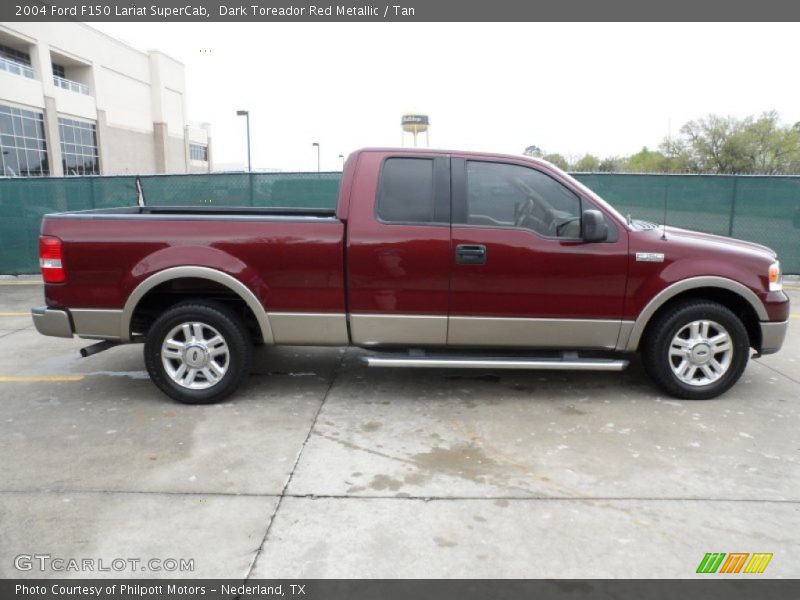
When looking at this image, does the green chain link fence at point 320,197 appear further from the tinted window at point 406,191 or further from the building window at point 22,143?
the building window at point 22,143

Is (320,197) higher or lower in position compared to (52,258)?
higher

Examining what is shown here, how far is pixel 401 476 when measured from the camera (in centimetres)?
367

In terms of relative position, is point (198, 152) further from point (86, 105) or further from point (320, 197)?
point (320, 197)

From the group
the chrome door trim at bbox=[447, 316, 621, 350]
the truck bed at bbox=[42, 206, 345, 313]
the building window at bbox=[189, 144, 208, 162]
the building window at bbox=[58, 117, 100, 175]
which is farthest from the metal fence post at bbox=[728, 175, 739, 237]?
the building window at bbox=[189, 144, 208, 162]

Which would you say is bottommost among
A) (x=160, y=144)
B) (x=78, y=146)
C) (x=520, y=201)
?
(x=520, y=201)

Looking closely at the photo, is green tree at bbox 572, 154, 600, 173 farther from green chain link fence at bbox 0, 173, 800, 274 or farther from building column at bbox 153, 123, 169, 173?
green chain link fence at bbox 0, 173, 800, 274

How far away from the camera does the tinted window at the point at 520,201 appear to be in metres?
4.71

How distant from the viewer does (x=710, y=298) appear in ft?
16.2

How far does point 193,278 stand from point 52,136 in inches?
1936

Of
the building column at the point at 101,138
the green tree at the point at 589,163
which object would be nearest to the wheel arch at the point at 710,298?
the building column at the point at 101,138

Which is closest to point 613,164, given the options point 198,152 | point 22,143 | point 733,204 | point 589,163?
point 589,163
